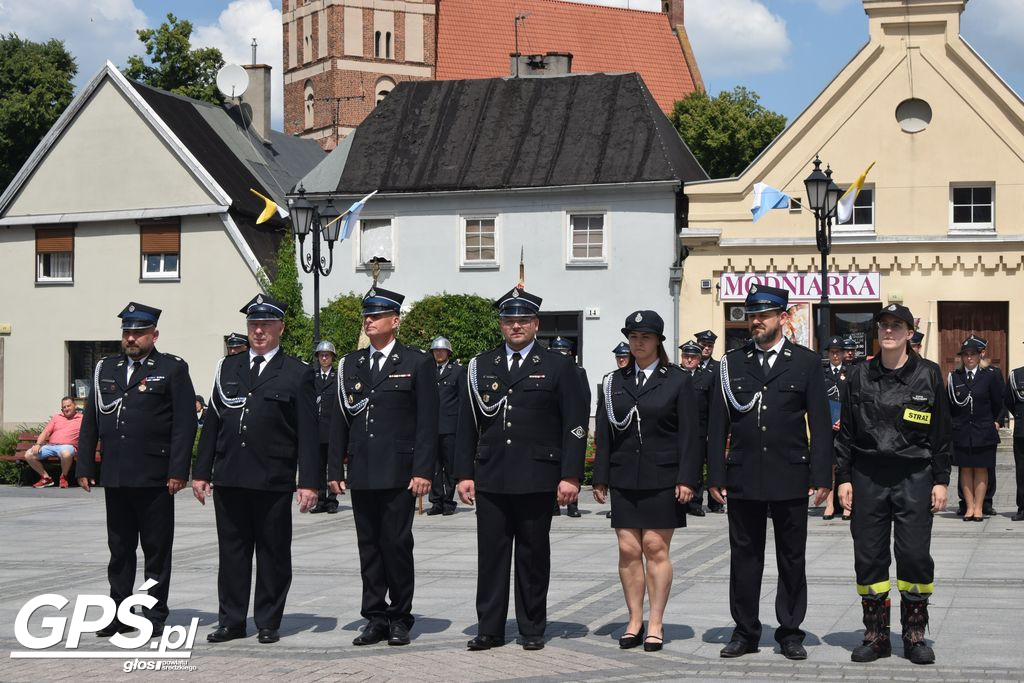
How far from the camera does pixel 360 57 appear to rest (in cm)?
8356

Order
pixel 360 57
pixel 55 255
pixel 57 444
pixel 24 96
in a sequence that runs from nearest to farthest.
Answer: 1. pixel 57 444
2. pixel 55 255
3. pixel 24 96
4. pixel 360 57

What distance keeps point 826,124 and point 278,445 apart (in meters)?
26.2

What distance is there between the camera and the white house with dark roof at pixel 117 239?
129 feet

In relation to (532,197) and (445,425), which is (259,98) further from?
(445,425)

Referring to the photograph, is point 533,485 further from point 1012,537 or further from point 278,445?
point 1012,537

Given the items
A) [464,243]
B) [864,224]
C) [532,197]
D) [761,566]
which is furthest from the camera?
[464,243]

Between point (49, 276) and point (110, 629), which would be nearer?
point (110, 629)

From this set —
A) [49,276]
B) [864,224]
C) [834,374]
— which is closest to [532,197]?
[864,224]

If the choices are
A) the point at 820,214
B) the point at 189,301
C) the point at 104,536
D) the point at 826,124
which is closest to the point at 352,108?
the point at 189,301

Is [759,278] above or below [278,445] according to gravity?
above

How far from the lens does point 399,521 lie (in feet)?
31.0

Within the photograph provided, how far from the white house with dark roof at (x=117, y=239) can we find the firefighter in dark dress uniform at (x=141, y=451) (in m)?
29.1

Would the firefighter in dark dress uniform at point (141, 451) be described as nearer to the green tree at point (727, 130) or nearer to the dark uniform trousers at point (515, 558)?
the dark uniform trousers at point (515, 558)

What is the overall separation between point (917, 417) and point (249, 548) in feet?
14.0
